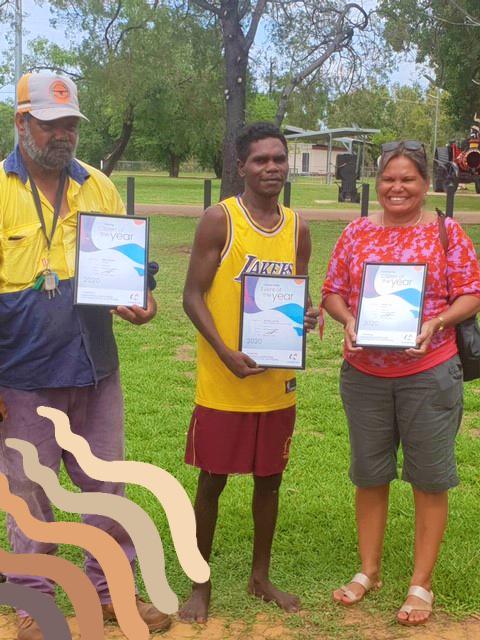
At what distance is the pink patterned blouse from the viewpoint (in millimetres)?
3219

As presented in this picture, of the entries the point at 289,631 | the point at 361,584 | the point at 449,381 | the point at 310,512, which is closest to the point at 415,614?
the point at 361,584

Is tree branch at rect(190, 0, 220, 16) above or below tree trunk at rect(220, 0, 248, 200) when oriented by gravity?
above

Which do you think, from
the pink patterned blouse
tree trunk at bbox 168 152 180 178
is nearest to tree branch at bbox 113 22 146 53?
the pink patterned blouse

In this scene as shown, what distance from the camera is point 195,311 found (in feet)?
10.8

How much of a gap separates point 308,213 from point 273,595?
22192 millimetres

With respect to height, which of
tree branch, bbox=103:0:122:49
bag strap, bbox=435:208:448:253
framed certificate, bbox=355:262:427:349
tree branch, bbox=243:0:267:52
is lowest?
framed certificate, bbox=355:262:427:349

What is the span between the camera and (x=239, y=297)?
3279 mm

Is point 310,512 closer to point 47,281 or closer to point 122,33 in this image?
point 47,281

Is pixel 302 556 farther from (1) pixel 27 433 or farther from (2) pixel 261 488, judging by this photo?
(1) pixel 27 433

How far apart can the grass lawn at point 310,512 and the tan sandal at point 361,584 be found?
0.04 m

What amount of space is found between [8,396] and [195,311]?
0.79 m
